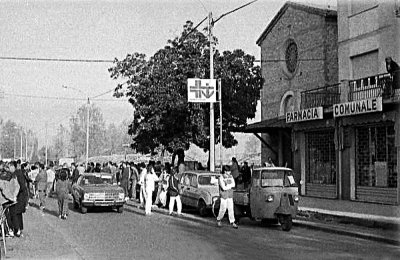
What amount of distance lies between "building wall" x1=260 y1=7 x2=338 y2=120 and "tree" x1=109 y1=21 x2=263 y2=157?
6.81 feet

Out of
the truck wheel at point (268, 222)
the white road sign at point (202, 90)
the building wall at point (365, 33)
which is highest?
the building wall at point (365, 33)

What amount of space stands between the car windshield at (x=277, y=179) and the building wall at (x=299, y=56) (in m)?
14.2

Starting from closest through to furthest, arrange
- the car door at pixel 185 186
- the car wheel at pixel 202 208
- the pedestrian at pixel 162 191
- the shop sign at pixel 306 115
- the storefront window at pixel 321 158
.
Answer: the car wheel at pixel 202 208
the car door at pixel 185 186
the pedestrian at pixel 162 191
the shop sign at pixel 306 115
the storefront window at pixel 321 158

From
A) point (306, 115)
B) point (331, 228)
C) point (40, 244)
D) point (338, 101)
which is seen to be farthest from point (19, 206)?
point (338, 101)

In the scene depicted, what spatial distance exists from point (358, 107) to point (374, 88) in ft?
4.50

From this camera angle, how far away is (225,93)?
1331 inches

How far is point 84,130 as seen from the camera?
91.9 metres

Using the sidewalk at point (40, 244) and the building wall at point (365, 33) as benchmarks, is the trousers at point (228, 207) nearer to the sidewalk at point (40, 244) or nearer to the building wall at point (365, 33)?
the sidewalk at point (40, 244)

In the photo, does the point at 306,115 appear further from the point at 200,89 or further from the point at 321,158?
the point at 200,89

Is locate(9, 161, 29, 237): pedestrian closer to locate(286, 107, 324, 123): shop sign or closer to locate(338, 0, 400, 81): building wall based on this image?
locate(286, 107, 324, 123): shop sign

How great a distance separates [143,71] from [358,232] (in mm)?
20186

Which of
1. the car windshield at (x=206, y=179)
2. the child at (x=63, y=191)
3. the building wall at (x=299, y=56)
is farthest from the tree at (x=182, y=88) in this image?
the child at (x=63, y=191)

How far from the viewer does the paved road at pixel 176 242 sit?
12344 millimetres

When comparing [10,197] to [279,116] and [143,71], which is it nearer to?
[143,71]
